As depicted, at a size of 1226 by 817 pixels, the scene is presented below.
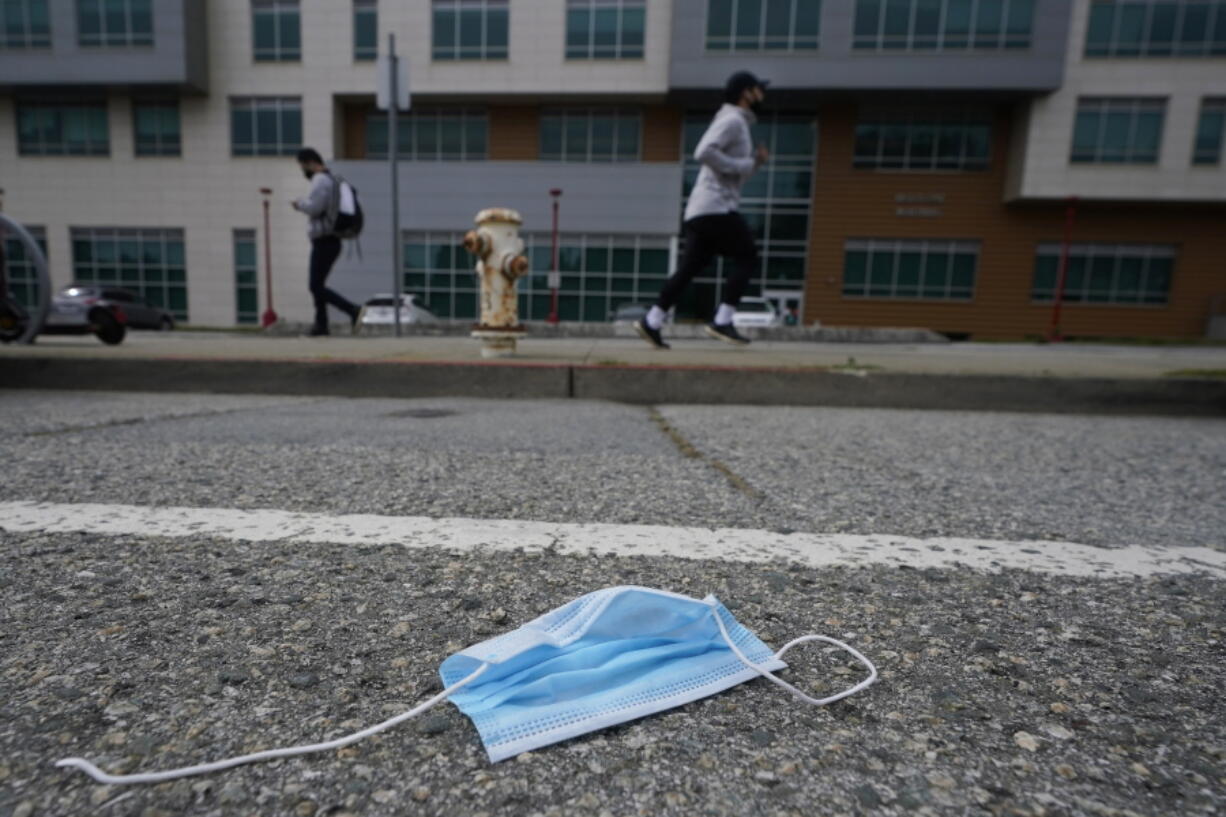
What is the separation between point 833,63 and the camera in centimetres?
2295

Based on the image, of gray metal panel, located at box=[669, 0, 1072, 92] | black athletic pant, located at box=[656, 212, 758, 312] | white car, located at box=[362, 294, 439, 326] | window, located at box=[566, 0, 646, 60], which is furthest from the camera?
window, located at box=[566, 0, 646, 60]

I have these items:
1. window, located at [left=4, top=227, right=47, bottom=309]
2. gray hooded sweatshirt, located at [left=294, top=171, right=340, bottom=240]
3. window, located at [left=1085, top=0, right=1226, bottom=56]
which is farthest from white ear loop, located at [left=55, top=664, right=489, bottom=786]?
window, located at [left=4, top=227, right=47, bottom=309]

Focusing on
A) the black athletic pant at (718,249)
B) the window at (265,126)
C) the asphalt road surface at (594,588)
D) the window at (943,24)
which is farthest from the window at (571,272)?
the asphalt road surface at (594,588)

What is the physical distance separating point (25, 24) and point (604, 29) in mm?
21144

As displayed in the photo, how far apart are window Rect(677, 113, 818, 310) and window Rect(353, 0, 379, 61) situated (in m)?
11.8

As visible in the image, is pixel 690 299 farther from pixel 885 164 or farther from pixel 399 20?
pixel 399 20

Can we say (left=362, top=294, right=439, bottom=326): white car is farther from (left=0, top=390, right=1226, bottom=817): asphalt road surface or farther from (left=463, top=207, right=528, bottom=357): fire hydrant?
(left=0, top=390, right=1226, bottom=817): asphalt road surface

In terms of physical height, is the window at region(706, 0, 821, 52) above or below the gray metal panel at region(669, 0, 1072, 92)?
above

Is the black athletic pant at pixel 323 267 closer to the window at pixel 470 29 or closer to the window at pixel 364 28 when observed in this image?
the window at pixel 470 29

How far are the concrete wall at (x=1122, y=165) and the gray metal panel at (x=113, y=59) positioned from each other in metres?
29.6

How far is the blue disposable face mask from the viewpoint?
0.85 metres

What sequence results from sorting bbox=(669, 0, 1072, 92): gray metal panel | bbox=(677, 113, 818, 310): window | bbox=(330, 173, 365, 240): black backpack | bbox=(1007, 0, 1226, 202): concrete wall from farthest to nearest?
bbox=(677, 113, 818, 310): window, bbox=(1007, 0, 1226, 202): concrete wall, bbox=(669, 0, 1072, 92): gray metal panel, bbox=(330, 173, 365, 240): black backpack

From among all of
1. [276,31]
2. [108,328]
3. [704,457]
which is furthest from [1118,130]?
[276,31]

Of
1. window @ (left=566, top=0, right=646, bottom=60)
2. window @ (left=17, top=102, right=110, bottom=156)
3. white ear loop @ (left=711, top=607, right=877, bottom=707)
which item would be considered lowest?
white ear loop @ (left=711, top=607, right=877, bottom=707)
